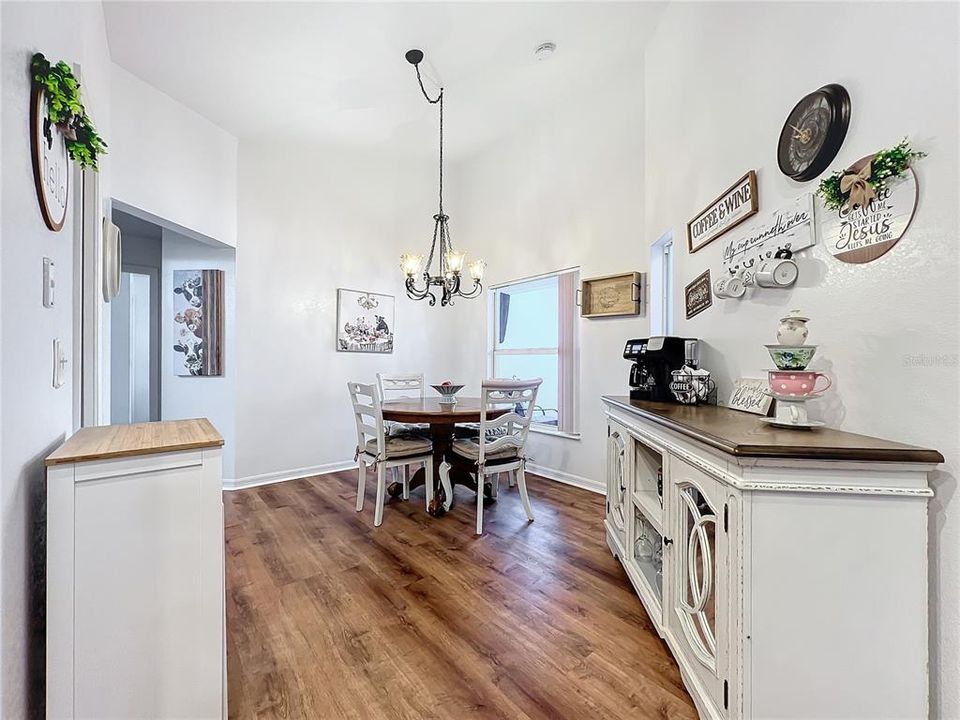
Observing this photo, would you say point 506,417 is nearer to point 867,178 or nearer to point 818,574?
point 818,574

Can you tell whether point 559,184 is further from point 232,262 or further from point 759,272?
point 232,262

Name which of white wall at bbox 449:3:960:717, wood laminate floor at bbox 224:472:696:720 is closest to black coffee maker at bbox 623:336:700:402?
white wall at bbox 449:3:960:717

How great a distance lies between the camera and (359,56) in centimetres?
293

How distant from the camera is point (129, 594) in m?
1.06

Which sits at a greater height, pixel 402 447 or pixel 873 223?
pixel 873 223

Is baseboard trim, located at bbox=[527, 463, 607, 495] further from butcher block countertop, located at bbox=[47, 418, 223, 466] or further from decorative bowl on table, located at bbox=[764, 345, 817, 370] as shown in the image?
butcher block countertop, located at bbox=[47, 418, 223, 466]

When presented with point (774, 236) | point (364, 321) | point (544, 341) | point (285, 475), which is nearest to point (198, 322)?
point (364, 321)

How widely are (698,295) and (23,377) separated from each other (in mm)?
2646

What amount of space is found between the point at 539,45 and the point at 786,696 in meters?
3.55

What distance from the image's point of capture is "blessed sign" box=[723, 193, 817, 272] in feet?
4.88

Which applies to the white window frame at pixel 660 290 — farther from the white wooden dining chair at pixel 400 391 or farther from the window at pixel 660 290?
the white wooden dining chair at pixel 400 391

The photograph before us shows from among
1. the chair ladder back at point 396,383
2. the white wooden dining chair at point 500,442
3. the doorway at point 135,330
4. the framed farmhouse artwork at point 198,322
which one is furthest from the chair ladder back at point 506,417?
the doorway at point 135,330

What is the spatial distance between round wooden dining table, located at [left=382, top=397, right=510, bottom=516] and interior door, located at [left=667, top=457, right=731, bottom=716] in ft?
5.03

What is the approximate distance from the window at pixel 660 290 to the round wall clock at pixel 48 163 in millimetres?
3107
